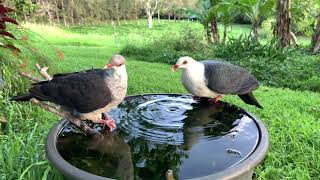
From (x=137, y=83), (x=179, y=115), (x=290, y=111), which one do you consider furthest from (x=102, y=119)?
(x=137, y=83)

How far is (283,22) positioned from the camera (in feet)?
31.0

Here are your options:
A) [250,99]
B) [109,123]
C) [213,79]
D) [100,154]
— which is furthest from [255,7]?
[100,154]

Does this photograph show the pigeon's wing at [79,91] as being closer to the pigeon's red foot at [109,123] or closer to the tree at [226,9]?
the pigeon's red foot at [109,123]

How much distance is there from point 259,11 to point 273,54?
6.54 feet

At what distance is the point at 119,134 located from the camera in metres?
2.37

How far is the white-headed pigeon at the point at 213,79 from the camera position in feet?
9.27

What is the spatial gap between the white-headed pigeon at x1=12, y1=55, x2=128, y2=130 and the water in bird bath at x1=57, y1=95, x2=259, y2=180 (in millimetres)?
227

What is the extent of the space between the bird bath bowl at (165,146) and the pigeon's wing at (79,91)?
0.79 feet

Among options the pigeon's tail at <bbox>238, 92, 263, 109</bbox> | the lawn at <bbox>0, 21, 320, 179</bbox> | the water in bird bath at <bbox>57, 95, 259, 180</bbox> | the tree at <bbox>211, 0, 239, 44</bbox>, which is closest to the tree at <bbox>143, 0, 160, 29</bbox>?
the tree at <bbox>211, 0, 239, 44</bbox>

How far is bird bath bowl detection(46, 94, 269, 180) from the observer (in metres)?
1.93

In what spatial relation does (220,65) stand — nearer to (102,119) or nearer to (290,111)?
(102,119)

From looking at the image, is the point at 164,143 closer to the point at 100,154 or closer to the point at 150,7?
the point at 100,154

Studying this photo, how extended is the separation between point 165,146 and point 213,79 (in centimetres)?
88

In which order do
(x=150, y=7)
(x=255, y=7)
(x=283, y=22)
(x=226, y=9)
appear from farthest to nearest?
(x=150, y=7), (x=226, y=9), (x=255, y=7), (x=283, y=22)
